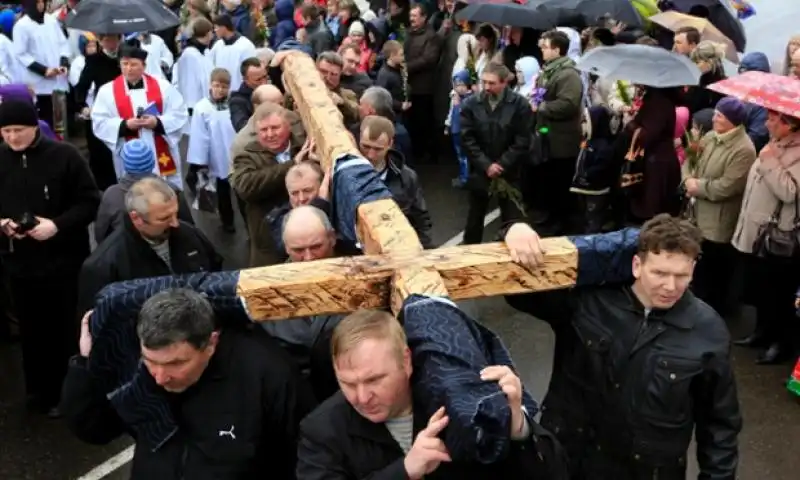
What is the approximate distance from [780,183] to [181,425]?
4.20 m

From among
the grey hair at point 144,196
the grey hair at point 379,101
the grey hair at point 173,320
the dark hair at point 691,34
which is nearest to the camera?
the grey hair at point 173,320

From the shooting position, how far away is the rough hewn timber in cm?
304

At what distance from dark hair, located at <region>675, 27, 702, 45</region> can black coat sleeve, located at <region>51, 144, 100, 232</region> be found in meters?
5.61

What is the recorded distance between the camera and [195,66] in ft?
32.1

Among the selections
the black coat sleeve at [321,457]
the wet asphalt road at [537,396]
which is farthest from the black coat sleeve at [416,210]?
the black coat sleeve at [321,457]

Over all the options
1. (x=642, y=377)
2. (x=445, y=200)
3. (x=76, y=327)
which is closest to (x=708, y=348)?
(x=642, y=377)

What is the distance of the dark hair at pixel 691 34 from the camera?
8.71m

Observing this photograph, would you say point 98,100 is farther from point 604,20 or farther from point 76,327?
point 604,20

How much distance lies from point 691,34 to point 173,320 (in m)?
7.01

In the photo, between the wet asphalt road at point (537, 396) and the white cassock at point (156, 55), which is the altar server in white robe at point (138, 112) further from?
the white cassock at point (156, 55)

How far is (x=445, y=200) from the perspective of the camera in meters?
9.51

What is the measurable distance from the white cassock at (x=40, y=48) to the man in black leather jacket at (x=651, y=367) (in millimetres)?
8055

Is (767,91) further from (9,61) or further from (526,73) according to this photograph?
(9,61)

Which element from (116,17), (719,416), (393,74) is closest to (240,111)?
(116,17)
